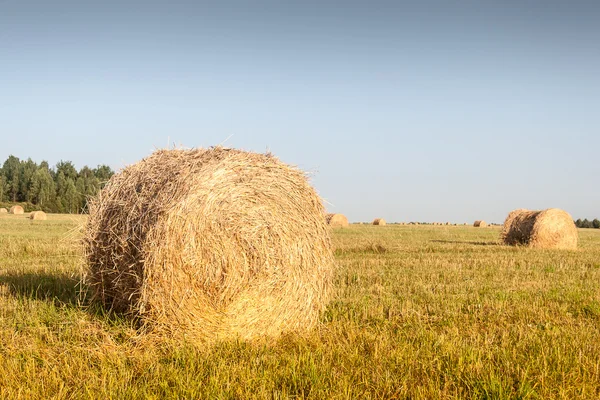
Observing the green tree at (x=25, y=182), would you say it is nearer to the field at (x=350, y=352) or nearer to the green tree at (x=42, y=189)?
the green tree at (x=42, y=189)

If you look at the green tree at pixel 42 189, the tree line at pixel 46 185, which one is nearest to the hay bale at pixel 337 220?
the tree line at pixel 46 185

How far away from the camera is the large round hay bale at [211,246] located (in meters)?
6.29

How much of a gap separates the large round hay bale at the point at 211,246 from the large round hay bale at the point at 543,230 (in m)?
15.5

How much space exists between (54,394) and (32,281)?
573 centimetres

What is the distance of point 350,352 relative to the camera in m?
5.84

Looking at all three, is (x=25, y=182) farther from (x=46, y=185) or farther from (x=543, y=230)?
(x=543, y=230)

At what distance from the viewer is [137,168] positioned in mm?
7398

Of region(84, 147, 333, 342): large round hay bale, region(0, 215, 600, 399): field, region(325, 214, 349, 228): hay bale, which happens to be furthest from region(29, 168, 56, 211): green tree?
region(84, 147, 333, 342): large round hay bale

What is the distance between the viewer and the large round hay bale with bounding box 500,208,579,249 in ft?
68.0

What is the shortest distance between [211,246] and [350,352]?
1889mm

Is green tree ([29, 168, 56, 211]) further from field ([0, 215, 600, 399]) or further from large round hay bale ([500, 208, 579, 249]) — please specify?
field ([0, 215, 600, 399])

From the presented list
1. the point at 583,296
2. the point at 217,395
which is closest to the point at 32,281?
the point at 217,395

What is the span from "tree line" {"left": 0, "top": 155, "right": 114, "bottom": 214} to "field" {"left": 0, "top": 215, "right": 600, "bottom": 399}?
262 feet

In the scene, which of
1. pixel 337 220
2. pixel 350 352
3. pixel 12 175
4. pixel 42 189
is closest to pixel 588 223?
pixel 337 220
